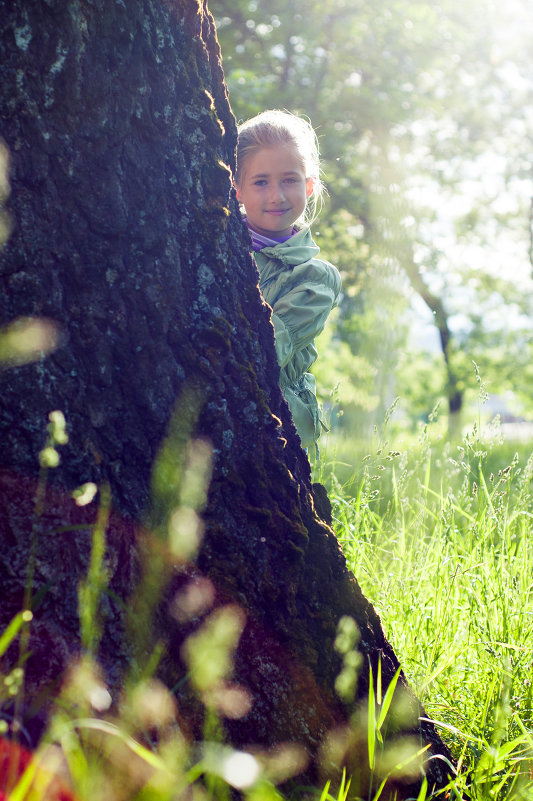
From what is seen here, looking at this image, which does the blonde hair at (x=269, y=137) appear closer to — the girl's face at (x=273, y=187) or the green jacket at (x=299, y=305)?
the girl's face at (x=273, y=187)

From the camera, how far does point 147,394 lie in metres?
1.42

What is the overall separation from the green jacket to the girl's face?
16 cm

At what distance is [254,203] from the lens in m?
3.01

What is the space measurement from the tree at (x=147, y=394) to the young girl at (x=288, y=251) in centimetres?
95

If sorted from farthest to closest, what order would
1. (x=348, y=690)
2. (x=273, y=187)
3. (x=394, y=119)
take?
(x=394, y=119), (x=273, y=187), (x=348, y=690)

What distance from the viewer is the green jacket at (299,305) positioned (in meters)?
2.62

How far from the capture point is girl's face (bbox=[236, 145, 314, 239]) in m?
2.99

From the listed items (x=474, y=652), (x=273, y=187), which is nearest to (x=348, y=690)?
(x=474, y=652)

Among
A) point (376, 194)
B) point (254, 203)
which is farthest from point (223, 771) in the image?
point (376, 194)

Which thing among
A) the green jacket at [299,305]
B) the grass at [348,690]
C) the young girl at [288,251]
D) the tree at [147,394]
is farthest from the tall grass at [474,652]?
the young girl at [288,251]

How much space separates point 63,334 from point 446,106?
54.6 ft

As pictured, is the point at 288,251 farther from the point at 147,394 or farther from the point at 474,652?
the point at 474,652

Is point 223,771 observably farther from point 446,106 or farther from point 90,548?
point 446,106

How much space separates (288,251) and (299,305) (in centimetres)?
29
